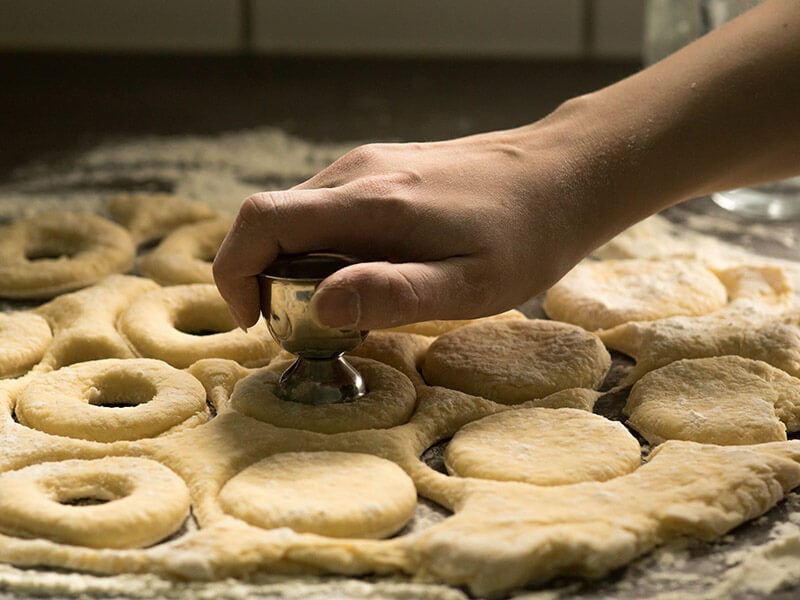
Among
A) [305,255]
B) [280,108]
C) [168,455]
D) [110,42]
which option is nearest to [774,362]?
[305,255]

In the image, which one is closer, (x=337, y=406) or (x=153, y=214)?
(x=337, y=406)

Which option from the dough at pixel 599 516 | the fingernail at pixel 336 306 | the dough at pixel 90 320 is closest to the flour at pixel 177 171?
the dough at pixel 90 320

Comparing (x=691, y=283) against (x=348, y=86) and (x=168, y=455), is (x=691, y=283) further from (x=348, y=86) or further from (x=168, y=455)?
(x=348, y=86)

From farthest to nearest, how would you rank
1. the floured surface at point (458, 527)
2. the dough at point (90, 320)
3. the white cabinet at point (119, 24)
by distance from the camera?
the white cabinet at point (119, 24), the dough at point (90, 320), the floured surface at point (458, 527)

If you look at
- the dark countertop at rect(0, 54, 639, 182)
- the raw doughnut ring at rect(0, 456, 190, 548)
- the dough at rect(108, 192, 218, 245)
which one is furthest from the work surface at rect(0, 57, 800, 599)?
the raw doughnut ring at rect(0, 456, 190, 548)

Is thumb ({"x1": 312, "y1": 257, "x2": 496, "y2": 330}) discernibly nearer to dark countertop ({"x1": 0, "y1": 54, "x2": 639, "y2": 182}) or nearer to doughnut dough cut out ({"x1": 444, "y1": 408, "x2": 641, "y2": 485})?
doughnut dough cut out ({"x1": 444, "y1": 408, "x2": 641, "y2": 485})

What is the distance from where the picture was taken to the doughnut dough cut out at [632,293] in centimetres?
129

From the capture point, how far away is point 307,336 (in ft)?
3.25

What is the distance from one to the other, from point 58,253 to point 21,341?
36cm

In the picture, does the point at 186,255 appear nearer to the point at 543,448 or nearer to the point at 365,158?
the point at 365,158

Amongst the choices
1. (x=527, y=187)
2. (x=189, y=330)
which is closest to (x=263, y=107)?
(x=189, y=330)

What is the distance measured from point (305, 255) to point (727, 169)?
0.51 m

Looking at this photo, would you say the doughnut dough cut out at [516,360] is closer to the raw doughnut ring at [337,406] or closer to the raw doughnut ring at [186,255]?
the raw doughnut ring at [337,406]

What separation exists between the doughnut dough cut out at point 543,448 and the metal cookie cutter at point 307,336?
5.0 inches
